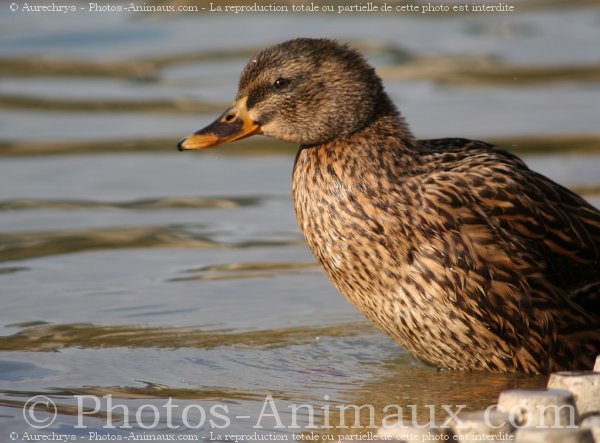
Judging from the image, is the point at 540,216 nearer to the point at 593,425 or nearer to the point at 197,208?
the point at 593,425

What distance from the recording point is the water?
647cm

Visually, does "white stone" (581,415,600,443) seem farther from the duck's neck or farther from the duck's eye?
the duck's eye

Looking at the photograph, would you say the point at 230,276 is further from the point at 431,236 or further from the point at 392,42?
the point at 392,42

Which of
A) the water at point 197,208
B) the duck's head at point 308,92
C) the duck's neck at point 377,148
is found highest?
the duck's head at point 308,92

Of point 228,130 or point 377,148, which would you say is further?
point 228,130

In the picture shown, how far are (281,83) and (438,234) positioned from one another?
1.13 m

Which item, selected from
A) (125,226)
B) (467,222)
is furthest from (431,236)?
(125,226)

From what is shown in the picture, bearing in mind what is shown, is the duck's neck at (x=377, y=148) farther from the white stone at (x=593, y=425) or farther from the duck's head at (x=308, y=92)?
the white stone at (x=593, y=425)

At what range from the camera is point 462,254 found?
650cm

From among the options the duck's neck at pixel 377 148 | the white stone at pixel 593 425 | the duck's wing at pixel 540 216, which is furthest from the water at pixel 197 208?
the white stone at pixel 593 425

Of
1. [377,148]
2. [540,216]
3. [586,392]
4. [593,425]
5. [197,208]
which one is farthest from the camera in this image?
[197,208]

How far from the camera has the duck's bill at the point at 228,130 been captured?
7133mm

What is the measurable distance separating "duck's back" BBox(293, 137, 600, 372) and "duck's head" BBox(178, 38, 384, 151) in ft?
0.65

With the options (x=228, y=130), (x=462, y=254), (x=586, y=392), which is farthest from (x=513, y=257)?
(x=228, y=130)
